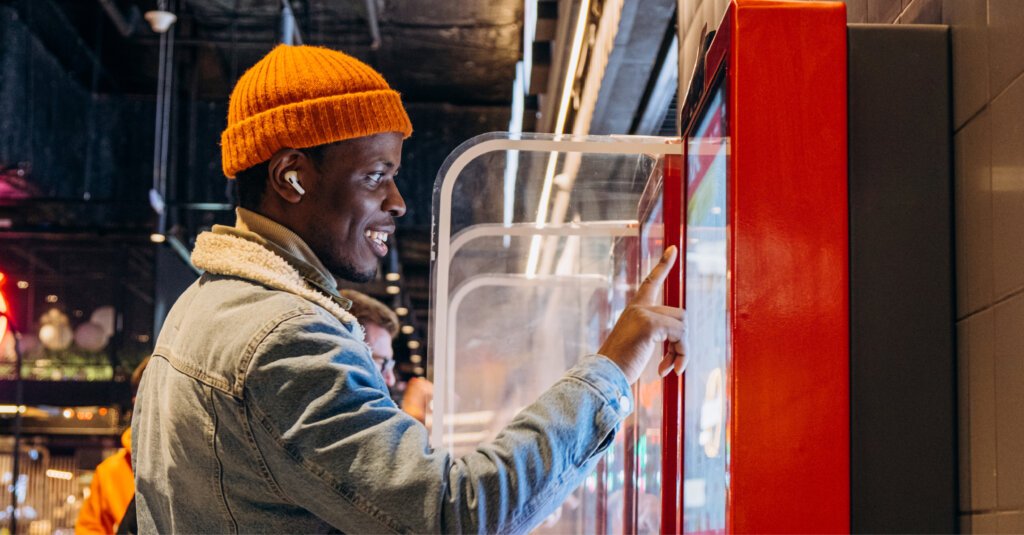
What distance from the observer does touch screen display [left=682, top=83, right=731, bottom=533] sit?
1.61 metres

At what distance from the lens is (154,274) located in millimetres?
11375

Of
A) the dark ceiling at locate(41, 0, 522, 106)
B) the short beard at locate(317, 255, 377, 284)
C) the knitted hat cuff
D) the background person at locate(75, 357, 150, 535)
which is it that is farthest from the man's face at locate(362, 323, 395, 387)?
the dark ceiling at locate(41, 0, 522, 106)

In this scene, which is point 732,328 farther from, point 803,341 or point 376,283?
point 376,283

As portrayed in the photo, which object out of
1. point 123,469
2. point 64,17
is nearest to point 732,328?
point 123,469

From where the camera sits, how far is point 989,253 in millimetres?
1362

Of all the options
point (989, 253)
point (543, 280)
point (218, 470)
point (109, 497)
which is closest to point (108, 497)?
point (109, 497)

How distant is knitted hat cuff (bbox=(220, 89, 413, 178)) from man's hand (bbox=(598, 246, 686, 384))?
43 centimetres

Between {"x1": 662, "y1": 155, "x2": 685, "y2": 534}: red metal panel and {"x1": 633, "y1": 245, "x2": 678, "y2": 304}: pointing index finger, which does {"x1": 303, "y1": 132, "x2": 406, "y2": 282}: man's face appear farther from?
{"x1": 662, "y1": 155, "x2": 685, "y2": 534}: red metal panel

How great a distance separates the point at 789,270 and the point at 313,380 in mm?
600

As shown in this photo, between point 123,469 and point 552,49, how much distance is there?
3980mm

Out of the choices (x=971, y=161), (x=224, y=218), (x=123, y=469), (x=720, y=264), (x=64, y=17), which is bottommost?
Answer: (x=123, y=469)

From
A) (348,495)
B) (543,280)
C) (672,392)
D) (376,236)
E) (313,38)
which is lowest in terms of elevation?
(348,495)

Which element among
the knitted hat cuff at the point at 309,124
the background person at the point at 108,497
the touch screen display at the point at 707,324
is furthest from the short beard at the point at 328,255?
the background person at the point at 108,497

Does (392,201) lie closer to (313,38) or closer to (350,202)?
(350,202)
